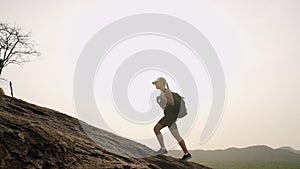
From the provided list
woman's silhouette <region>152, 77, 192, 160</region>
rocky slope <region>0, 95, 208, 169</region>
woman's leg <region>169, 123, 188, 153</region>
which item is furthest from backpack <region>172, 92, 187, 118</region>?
rocky slope <region>0, 95, 208, 169</region>

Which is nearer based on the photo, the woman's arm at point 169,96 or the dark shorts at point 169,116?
the woman's arm at point 169,96

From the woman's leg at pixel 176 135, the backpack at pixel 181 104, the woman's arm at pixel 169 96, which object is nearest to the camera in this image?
the woman's arm at pixel 169 96

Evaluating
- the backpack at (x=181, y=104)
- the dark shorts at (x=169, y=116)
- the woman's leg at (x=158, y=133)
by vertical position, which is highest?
the backpack at (x=181, y=104)

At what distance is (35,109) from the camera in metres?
10.3

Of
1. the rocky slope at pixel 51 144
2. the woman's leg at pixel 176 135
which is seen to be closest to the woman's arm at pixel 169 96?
the woman's leg at pixel 176 135

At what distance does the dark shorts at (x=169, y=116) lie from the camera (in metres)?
10.6

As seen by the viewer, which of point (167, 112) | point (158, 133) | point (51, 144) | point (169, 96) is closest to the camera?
point (51, 144)

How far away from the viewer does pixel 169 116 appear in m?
10.7

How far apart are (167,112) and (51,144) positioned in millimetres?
4130

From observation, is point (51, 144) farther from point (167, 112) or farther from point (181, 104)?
point (181, 104)

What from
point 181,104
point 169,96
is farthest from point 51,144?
point 181,104

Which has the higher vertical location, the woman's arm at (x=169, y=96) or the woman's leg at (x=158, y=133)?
the woman's arm at (x=169, y=96)

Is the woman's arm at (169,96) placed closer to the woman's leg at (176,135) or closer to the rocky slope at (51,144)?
the woman's leg at (176,135)

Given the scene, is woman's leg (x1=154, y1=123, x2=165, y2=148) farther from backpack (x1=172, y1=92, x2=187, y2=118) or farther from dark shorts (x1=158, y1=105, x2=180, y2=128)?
backpack (x1=172, y1=92, x2=187, y2=118)
